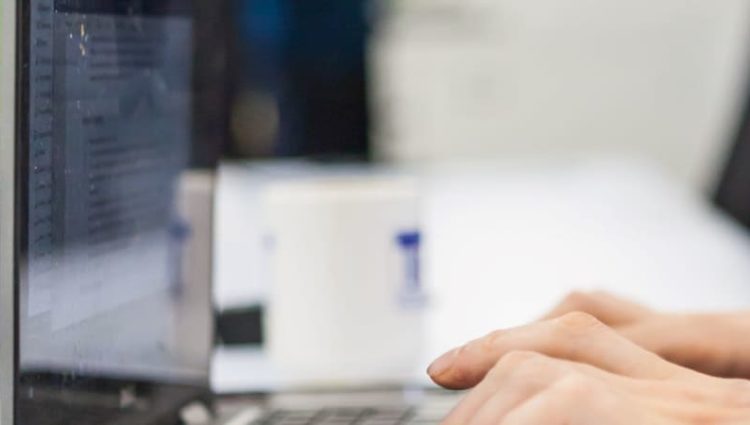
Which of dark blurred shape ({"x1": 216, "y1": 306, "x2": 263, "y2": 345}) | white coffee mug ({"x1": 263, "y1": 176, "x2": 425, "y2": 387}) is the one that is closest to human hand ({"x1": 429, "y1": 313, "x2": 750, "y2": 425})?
white coffee mug ({"x1": 263, "y1": 176, "x2": 425, "y2": 387})

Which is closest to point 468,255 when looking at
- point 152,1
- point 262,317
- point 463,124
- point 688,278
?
point 688,278

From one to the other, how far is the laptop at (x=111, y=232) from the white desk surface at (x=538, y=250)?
11 centimetres

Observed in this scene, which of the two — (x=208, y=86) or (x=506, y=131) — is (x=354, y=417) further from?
(x=506, y=131)

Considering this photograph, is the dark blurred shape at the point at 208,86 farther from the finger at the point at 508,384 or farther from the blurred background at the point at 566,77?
the blurred background at the point at 566,77

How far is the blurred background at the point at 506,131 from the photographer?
4.53 feet

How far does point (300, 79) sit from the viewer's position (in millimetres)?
2461

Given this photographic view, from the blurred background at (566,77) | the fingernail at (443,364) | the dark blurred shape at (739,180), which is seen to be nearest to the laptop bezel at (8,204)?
the fingernail at (443,364)

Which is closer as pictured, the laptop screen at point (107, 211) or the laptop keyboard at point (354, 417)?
the laptop screen at point (107, 211)

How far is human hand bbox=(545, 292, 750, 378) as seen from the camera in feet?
2.65

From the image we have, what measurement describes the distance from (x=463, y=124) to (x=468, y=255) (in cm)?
207

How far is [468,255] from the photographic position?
1.60 meters

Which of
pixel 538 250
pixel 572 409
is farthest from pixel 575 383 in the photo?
pixel 538 250

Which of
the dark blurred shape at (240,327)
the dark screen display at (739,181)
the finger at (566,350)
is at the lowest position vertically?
the dark blurred shape at (240,327)

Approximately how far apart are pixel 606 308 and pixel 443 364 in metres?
0.29
